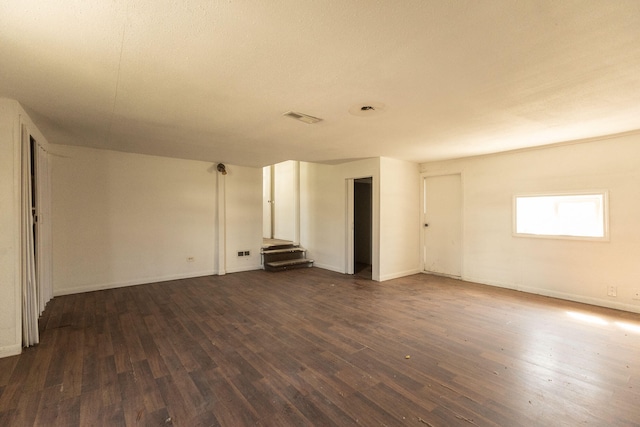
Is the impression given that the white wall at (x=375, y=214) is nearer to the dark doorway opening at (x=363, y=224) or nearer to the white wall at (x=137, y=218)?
the dark doorway opening at (x=363, y=224)

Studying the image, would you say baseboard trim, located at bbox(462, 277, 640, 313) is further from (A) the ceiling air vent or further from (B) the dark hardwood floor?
(A) the ceiling air vent

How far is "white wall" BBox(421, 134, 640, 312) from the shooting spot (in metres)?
3.71

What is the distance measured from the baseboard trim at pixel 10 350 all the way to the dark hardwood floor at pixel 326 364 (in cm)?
7

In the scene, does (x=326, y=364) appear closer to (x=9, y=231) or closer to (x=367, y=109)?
(x=367, y=109)

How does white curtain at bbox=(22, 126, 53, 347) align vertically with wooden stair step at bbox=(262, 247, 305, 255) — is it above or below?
above

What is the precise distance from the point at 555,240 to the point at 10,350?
270 inches

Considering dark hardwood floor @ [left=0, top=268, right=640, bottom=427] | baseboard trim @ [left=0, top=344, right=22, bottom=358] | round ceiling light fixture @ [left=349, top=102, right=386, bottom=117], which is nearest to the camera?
dark hardwood floor @ [left=0, top=268, right=640, bottom=427]

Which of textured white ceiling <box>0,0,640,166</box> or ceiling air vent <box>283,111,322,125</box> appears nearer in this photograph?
textured white ceiling <box>0,0,640,166</box>

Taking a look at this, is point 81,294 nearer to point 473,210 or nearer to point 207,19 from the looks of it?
point 207,19

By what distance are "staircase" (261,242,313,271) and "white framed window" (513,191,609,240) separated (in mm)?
4341

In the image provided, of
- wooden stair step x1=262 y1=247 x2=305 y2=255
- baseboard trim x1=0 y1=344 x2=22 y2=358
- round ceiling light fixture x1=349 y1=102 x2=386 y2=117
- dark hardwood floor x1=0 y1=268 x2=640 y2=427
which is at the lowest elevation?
dark hardwood floor x1=0 y1=268 x2=640 y2=427

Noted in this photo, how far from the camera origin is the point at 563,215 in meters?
4.30

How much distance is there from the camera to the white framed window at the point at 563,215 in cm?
397

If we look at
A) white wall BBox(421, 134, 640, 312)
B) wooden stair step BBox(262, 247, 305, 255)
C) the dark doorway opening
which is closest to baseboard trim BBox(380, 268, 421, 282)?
white wall BBox(421, 134, 640, 312)
